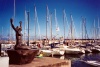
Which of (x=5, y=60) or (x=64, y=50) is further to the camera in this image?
(x=64, y=50)

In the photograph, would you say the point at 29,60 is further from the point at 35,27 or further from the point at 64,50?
the point at 35,27

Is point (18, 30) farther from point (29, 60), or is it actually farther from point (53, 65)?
point (53, 65)

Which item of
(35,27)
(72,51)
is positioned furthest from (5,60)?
(35,27)

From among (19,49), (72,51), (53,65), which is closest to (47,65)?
(53,65)

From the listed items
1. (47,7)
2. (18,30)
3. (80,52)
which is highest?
(47,7)

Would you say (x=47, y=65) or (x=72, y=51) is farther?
(x=72, y=51)

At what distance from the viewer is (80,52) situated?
3800 centimetres

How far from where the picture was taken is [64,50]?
37.3 metres

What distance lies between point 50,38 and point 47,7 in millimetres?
8120

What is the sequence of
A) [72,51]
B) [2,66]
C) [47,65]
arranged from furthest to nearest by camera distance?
1. [72,51]
2. [47,65]
3. [2,66]

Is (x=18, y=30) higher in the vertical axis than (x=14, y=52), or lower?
higher

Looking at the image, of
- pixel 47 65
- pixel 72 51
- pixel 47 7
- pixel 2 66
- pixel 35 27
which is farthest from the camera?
pixel 47 7

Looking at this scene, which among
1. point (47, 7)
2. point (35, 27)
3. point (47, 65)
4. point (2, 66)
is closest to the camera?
point (2, 66)

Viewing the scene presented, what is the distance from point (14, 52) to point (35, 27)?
120ft
